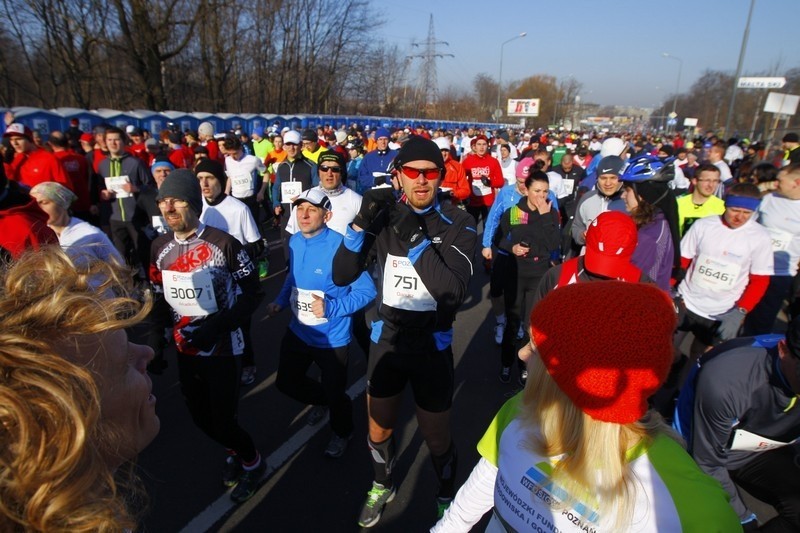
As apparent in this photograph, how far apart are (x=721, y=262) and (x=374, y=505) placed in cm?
350

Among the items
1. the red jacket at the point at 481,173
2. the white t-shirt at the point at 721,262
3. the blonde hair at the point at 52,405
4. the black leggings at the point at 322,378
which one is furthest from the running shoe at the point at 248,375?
the red jacket at the point at 481,173

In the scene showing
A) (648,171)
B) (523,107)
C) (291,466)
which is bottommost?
(291,466)

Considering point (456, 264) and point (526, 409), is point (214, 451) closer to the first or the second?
point (456, 264)

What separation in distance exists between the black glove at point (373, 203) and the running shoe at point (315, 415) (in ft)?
6.86

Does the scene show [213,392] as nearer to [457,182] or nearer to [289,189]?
[289,189]

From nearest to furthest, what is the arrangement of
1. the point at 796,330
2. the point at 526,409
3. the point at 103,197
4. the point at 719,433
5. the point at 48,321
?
1. the point at 48,321
2. the point at 526,409
3. the point at 796,330
4. the point at 719,433
5. the point at 103,197

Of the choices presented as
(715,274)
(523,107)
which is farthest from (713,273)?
(523,107)

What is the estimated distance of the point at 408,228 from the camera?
254 centimetres

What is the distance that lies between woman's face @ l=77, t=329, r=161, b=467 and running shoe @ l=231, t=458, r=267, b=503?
2.06 meters

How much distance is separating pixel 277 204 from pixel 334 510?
5533mm

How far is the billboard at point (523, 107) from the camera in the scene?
2494 inches

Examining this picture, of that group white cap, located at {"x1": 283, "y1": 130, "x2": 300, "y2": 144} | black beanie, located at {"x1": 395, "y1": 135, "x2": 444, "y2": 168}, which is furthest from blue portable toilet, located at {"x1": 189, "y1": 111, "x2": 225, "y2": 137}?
black beanie, located at {"x1": 395, "y1": 135, "x2": 444, "y2": 168}

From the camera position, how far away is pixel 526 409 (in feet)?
4.47

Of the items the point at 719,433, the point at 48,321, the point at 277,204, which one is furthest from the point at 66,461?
the point at 277,204
